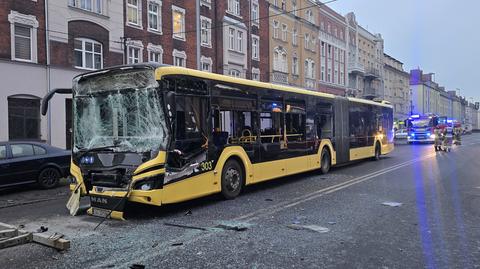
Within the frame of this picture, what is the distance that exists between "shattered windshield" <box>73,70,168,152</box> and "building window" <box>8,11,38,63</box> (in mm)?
13249

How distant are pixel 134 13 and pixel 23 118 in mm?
9347

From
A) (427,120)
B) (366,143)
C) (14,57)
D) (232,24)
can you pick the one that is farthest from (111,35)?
(427,120)

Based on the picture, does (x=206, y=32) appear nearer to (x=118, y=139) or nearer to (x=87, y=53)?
(x=87, y=53)

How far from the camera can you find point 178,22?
29.2 meters

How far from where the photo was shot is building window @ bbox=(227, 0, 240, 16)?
34.3 m

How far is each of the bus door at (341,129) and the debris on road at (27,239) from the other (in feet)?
37.6

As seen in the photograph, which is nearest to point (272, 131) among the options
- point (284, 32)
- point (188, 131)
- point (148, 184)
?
point (188, 131)

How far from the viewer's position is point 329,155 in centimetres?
1522

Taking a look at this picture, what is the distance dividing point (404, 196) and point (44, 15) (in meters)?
18.4

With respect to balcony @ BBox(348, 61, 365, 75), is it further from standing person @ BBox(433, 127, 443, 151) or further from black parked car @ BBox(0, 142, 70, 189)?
black parked car @ BBox(0, 142, 70, 189)

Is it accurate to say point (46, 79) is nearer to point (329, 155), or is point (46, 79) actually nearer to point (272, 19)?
point (329, 155)

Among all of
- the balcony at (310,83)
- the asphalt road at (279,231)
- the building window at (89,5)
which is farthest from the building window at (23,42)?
the balcony at (310,83)

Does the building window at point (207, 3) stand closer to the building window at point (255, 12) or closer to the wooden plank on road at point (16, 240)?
the building window at point (255, 12)

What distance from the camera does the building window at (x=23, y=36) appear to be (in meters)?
19.5
